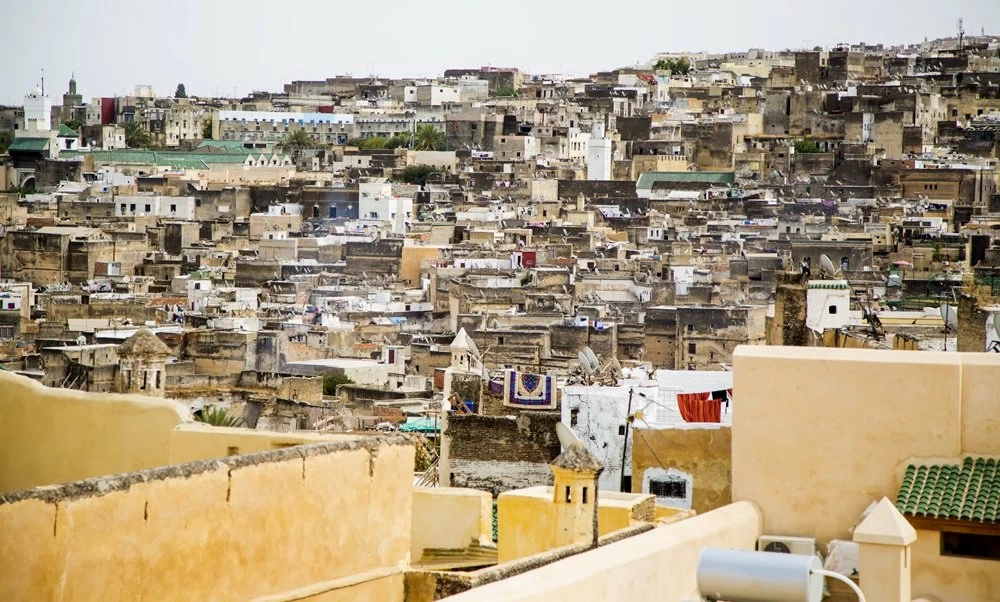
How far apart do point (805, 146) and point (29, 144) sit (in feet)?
75.9

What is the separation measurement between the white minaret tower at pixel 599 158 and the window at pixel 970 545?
45912 mm

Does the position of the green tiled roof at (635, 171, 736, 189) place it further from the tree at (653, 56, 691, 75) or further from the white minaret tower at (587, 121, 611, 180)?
the tree at (653, 56, 691, 75)

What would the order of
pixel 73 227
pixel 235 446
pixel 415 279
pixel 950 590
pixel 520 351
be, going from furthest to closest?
pixel 73 227 < pixel 415 279 < pixel 520 351 < pixel 235 446 < pixel 950 590

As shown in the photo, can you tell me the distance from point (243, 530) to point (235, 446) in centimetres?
102

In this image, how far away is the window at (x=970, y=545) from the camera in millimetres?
6309

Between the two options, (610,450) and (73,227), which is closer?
(610,450)

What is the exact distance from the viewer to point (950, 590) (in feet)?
20.8

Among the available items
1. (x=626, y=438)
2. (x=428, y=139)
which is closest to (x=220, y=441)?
(x=626, y=438)

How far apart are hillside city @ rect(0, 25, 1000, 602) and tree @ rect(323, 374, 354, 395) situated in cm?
8

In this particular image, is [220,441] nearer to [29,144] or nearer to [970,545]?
[970,545]

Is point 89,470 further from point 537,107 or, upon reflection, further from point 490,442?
point 537,107

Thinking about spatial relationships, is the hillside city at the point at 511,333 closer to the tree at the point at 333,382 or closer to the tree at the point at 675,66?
the tree at the point at 333,382

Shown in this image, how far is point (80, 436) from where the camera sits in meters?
7.13

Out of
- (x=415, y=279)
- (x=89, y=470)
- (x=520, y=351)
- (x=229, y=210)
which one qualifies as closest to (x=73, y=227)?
(x=229, y=210)
